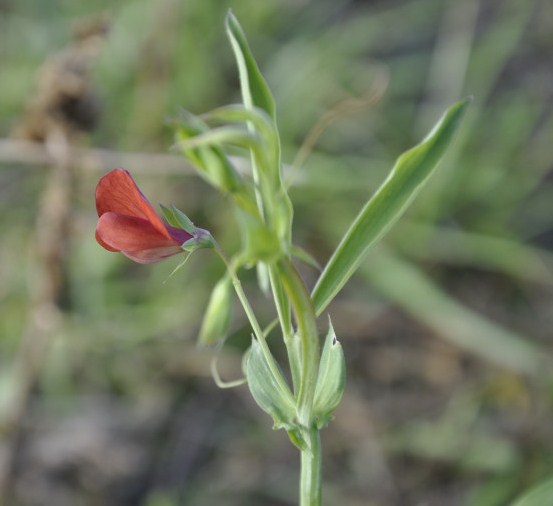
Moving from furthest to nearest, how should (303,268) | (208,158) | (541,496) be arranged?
(303,268) < (541,496) < (208,158)

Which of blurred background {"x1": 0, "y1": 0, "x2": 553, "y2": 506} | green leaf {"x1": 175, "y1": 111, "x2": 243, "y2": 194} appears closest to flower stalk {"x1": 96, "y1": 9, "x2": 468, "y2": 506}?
green leaf {"x1": 175, "y1": 111, "x2": 243, "y2": 194}

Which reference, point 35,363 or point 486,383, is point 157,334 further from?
point 486,383

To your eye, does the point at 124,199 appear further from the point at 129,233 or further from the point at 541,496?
the point at 541,496

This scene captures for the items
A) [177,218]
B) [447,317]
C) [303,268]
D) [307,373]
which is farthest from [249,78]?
[303,268]

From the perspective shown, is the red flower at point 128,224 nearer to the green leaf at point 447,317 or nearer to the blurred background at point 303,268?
the blurred background at point 303,268

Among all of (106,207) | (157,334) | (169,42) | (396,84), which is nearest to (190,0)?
(169,42)

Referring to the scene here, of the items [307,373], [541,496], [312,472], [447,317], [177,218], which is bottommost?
[447,317]

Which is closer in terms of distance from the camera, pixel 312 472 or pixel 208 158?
pixel 208 158

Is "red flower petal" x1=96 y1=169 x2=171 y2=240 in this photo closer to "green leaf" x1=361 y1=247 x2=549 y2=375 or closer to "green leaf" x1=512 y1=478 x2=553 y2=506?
"green leaf" x1=512 y1=478 x2=553 y2=506
